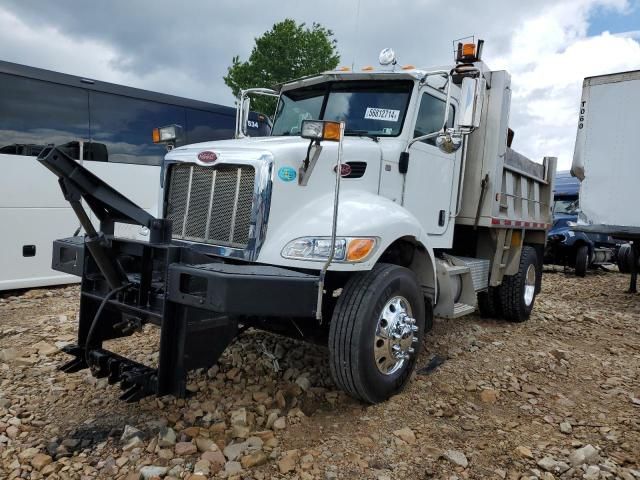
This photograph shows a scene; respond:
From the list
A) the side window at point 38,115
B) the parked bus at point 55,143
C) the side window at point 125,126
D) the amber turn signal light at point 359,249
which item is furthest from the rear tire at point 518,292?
the side window at point 38,115

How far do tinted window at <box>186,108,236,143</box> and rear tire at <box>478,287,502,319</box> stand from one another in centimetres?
514

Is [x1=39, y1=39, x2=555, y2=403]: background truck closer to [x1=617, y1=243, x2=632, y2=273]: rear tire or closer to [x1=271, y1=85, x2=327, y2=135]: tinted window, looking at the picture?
[x1=271, y1=85, x2=327, y2=135]: tinted window

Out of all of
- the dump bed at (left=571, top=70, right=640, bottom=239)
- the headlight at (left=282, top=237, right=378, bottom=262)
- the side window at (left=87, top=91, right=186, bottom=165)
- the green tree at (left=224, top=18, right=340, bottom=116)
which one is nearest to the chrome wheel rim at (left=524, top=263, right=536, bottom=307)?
the dump bed at (left=571, top=70, right=640, bottom=239)

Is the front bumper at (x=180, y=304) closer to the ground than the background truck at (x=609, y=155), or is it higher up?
closer to the ground

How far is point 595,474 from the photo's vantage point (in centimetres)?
284

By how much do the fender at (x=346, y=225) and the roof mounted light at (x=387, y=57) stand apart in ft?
4.65

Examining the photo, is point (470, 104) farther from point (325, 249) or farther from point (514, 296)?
point (514, 296)

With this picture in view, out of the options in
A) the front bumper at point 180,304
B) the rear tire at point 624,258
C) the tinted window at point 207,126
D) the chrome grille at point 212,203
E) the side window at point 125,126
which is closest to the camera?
the front bumper at point 180,304

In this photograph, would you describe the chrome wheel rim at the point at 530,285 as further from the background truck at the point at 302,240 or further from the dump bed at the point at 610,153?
the dump bed at the point at 610,153

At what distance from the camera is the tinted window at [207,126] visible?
8570 mm

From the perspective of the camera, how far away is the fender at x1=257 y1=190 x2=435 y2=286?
10.5ft

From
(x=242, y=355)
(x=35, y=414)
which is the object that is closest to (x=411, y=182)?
(x=242, y=355)

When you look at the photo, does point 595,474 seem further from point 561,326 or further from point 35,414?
point 561,326

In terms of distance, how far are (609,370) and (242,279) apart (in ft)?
12.6
